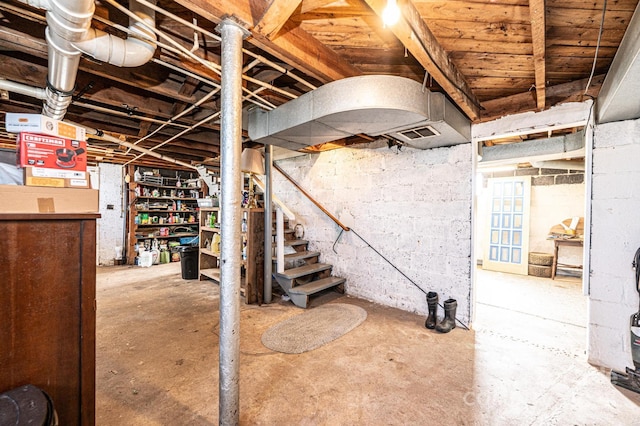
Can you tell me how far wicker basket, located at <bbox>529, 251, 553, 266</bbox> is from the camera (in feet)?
17.5

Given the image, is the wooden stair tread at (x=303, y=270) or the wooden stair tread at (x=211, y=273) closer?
the wooden stair tread at (x=303, y=270)

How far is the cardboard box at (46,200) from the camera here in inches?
42.3

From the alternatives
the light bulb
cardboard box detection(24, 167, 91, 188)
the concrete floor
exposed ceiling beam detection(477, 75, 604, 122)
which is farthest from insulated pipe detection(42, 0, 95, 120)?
exposed ceiling beam detection(477, 75, 604, 122)

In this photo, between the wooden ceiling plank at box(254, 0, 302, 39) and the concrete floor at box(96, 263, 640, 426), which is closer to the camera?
the wooden ceiling plank at box(254, 0, 302, 39)

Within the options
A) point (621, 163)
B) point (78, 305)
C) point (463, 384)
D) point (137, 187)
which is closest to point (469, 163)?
point (621, 163)

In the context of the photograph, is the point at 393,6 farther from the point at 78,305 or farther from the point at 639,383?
the point at 639,383

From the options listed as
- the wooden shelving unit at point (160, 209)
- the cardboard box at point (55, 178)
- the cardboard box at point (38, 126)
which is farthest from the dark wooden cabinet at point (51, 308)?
the wooden shelving unit at point (160, 209)

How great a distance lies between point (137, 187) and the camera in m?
6.40

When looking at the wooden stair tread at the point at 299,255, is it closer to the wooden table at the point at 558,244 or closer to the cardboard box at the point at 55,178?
the cardboard box at the point at 55,178

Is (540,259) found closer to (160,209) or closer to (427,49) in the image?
(427,49)

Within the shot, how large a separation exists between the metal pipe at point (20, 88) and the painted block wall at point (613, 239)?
473cm

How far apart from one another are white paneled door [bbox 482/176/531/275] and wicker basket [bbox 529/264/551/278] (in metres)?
0.10

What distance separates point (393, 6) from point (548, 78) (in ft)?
7.18

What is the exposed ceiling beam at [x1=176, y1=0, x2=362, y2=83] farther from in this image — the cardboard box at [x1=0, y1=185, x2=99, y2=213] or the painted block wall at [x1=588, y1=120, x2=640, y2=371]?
the painted block wall at [x1=588, y1=120, x2=640, y2=371]
